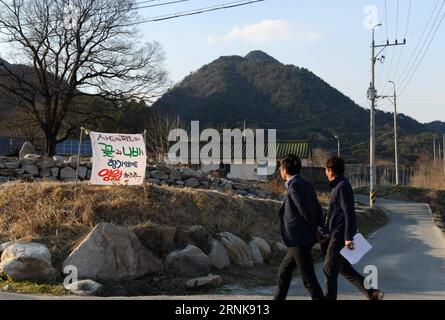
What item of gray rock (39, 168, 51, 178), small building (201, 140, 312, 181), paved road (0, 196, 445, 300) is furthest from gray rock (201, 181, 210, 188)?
small building (201, 140, 312, 181)

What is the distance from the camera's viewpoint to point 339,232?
701cm

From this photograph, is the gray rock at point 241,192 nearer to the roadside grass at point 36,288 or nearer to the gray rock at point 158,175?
the gray rock at point 158,175

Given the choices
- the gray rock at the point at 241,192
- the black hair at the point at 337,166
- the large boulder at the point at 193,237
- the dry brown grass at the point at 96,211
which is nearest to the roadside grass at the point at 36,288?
the dry brown grass at the point at 96,211

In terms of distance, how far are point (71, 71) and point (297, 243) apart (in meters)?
30.1

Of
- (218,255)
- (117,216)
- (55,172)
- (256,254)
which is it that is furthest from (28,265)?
(55,172)

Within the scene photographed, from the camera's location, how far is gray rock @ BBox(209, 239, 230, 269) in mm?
10984

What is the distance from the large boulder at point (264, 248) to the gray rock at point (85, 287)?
4.21 metres

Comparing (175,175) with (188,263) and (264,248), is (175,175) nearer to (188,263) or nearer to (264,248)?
(264,248)

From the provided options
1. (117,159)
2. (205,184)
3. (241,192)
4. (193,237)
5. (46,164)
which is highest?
(117,159)

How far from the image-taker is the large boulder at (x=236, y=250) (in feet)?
37.6

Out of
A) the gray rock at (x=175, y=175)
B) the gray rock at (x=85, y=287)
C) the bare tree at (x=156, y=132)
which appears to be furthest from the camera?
the bare tree at (x=156, y=132)

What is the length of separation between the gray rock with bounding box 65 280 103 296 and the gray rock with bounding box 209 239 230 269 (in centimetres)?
254

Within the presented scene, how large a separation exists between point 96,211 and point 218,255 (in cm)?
259

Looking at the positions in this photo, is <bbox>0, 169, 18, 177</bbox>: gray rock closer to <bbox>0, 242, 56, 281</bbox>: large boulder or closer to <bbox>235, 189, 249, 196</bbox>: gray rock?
<bbox>235, 189, 249, 196</bbox>: gray rock
